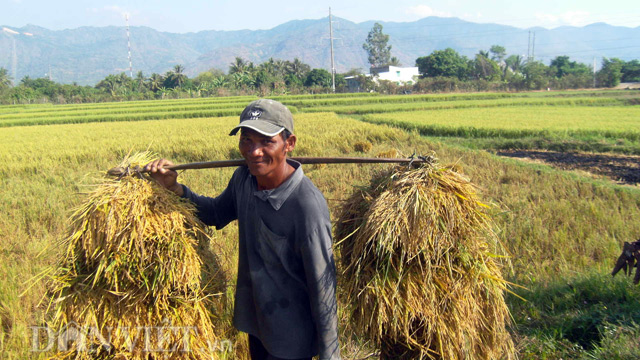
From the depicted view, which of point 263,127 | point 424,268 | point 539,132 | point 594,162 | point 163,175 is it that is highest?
point 263,127

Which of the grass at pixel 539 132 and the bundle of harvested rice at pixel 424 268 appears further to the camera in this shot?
the grass at pixel 539 132

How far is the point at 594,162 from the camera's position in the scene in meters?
9.95

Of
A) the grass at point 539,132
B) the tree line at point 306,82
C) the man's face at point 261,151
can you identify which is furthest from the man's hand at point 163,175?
the tree line at point 306,82

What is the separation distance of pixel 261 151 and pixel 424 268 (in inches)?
34.1

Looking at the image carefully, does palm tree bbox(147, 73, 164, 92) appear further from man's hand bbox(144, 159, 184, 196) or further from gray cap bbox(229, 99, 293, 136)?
gray cap bbox(229, 99, 293, 136)

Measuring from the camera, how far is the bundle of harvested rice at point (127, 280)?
1.87m

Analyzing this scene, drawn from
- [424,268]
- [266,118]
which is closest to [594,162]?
[424,268]

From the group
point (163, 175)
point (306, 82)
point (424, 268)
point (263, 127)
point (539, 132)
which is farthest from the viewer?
point (306, 82)

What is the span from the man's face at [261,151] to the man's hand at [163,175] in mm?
477

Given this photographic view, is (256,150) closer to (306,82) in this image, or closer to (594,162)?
(594,162)

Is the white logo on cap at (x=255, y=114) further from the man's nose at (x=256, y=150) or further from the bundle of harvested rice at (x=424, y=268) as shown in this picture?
the bundle of harvested rice at (x=424, y=268)

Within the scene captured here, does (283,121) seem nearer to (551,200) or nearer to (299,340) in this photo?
(299,340)

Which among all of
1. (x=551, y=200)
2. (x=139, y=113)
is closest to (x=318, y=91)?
(x=139, y=113)

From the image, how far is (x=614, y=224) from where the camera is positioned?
4895mm
